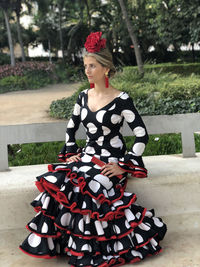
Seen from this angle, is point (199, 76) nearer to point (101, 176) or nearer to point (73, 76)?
point (73, 76)

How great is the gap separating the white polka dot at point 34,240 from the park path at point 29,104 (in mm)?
4579

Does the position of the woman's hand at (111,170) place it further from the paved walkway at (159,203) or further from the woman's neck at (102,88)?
the woman's neck at (102,88)

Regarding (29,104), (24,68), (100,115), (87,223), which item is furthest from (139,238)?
(24,68)

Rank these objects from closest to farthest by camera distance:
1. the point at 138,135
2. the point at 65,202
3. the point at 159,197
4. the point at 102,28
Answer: the point at 65,202
the point at 138,135
the point at 159,197
the point at 102,28

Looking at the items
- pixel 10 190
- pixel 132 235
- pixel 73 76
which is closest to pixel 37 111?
pixel 73 76

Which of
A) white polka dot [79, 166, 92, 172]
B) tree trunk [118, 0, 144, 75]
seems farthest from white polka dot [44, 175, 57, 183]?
tree trunk [118, 0, 144, 75]

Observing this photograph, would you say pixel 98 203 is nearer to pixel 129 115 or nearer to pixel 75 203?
pixel 75 203

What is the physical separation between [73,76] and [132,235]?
5.34 metres

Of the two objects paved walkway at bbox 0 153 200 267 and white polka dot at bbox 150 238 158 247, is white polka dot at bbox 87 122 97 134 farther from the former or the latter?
white polka dot at bbox 150 238 158 247

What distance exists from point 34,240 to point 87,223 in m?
0.34

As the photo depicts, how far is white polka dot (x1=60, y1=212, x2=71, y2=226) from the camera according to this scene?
7.86 feet

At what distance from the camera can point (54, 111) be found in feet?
23.8

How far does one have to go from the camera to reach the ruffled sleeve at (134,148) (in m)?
2.57

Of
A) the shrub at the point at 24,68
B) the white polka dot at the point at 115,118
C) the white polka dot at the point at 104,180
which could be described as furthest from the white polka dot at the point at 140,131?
the shrub at the point at 24,68
